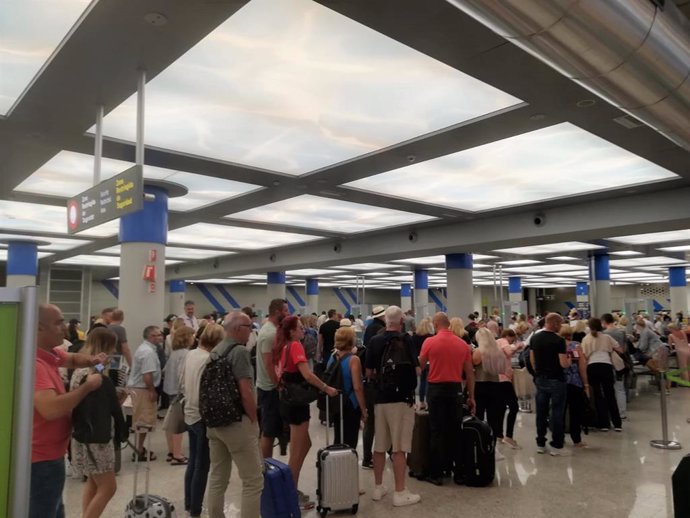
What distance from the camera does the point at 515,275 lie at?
85.1ft

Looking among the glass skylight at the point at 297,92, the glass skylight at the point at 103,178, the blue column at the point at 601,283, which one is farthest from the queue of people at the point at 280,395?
the blue column at the point at 601,283

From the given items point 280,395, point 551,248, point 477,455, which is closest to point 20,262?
point 280,395

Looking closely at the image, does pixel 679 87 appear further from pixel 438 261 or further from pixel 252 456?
pixel 438 261

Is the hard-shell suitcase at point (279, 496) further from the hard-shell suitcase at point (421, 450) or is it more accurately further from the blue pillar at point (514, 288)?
the blue pillar at point (514, 288)

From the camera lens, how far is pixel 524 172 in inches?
300

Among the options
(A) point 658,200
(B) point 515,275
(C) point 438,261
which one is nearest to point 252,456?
(A) point 658,200

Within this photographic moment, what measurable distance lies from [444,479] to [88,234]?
442 inches

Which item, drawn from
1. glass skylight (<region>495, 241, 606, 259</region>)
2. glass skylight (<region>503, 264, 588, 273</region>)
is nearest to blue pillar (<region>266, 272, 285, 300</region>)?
glass skylight (<region>495, 241, 606, 259</region>)

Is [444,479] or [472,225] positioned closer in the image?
[444,479]

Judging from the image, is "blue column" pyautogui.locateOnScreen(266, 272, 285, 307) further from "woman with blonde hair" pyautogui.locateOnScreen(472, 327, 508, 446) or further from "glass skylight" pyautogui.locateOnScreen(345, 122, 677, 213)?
"woman with blonde hair" pyautogui.locateOnScreen(472, 327, 508, 446)

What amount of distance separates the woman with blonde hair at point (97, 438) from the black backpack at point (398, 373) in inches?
85.8

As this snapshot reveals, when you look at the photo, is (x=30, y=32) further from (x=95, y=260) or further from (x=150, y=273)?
(x=95, y=260)

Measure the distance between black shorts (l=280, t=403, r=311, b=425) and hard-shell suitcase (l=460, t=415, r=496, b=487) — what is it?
5.77 ft

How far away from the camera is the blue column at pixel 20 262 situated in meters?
13.7
